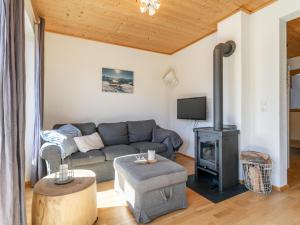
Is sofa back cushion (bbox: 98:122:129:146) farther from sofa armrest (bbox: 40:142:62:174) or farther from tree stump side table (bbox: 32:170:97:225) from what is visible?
tree stump side table (bbox: 32:170:97:225)

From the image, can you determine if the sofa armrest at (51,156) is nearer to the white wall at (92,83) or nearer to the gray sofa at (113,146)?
the gray sofa at (113,146)

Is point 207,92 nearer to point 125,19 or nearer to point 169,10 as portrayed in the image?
point 169,10

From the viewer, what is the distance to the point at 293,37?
3.52m

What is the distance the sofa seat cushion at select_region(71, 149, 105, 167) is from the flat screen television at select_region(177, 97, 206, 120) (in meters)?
1.98

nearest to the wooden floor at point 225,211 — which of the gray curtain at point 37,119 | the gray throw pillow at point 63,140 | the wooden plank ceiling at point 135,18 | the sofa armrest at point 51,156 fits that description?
the gray curtain at point 37,119

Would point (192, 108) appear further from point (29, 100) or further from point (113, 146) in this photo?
point (29, 100)

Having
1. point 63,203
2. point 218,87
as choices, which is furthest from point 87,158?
point 218,87

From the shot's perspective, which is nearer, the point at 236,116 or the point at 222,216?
the point at 222,216

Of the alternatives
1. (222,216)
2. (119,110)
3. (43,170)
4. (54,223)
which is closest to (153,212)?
(222,216)

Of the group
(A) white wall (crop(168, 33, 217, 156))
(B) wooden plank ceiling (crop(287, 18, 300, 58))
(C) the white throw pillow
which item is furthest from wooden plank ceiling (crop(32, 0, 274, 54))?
(C) the white throw pillow

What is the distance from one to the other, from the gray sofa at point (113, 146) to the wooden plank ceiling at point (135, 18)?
1.77 m

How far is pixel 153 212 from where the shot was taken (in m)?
1.85

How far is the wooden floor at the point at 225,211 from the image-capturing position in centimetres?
179

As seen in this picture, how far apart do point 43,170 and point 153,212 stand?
6.06 ft
